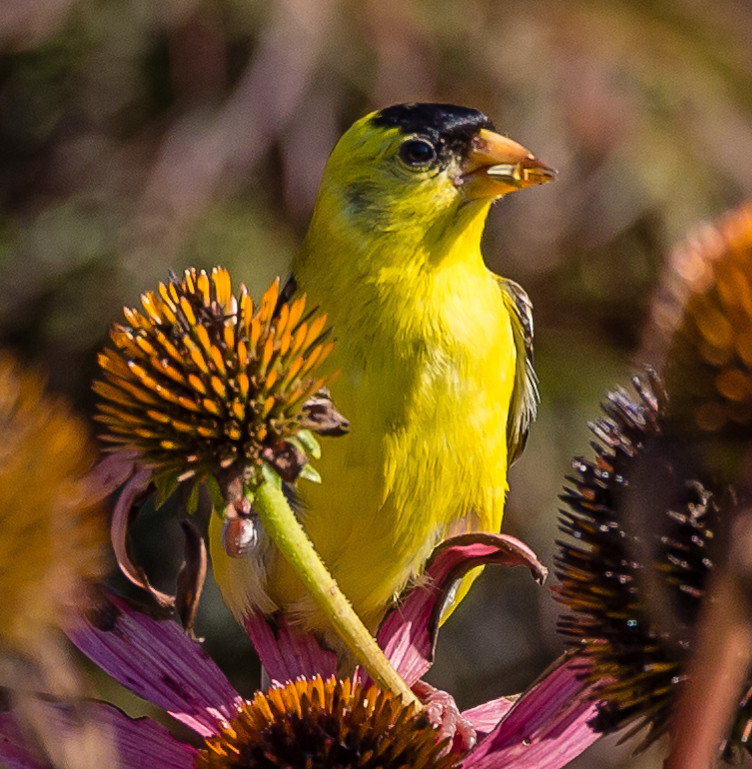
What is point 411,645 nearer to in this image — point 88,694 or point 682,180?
point 88,694

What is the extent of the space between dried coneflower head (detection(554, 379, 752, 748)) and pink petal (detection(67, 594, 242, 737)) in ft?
1.01

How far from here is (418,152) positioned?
159 centimetres

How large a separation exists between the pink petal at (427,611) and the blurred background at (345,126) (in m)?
1.79

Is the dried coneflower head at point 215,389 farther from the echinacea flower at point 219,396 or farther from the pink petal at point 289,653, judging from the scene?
the pink petal at point 289,653

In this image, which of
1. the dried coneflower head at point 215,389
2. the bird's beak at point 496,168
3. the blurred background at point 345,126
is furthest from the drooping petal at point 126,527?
the blurred background at point 345,126

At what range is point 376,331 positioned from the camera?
1.46 metres

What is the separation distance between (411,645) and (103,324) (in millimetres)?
2025

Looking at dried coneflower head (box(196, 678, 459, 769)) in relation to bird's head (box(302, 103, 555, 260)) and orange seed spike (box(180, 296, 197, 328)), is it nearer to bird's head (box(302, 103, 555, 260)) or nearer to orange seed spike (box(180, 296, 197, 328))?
orange seed spike (box(180, 296, 197, 328))

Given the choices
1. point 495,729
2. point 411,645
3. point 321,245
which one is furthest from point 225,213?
point 495,729

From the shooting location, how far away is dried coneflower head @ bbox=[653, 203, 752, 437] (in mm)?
710

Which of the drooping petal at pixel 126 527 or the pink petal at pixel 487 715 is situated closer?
the drooping petal at pixel 126 527

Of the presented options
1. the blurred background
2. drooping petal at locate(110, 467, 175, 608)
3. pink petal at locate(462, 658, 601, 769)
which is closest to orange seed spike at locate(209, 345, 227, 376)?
drooping petal at locate(110, 467, 175, 608)

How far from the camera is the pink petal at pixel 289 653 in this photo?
1239 mm

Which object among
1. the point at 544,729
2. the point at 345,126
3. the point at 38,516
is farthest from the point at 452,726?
the point at 345,126
